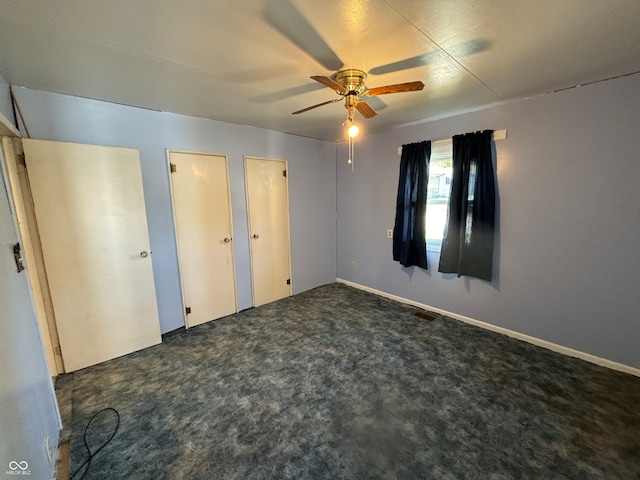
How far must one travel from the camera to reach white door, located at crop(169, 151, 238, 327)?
9.50ft

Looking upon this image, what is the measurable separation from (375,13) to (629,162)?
2435mm

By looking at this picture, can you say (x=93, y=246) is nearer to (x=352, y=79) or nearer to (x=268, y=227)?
(x=268, y=227)

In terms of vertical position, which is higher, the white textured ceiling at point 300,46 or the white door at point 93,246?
the white textured ceiling at point 300,46

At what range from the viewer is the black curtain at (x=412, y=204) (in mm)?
3262

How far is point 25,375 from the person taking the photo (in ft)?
4.17

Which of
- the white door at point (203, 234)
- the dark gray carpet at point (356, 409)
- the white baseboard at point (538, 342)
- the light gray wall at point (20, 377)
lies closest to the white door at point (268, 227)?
Result: the white door at point (203, 234)

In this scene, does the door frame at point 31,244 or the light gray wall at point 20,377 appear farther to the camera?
the door frame at point 31,244

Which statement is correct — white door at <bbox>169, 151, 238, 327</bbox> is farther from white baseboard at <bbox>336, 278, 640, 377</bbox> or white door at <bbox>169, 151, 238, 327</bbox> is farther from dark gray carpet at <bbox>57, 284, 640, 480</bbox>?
white baseboard at <bbox>336, 278, 640, 377</bbox>

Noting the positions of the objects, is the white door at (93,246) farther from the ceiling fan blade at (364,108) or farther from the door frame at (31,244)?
the ceiling fan blade at (364,108)

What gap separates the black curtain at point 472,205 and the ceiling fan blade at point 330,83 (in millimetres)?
1760

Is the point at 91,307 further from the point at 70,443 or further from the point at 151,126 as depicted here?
the point at 151,126

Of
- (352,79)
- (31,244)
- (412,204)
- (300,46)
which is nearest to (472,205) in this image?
(412,204)

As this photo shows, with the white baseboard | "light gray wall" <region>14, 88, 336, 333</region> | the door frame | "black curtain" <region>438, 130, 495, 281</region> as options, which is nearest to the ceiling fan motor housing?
"black curtain" <region>438, 130, 495, 281</region>

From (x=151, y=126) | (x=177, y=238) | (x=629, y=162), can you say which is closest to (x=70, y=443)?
(x=177, y=238)
